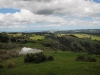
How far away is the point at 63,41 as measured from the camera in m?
181

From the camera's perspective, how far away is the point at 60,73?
21859 millimetres

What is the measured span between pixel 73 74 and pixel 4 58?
1103 inches

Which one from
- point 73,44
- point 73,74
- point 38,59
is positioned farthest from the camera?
point 73,44

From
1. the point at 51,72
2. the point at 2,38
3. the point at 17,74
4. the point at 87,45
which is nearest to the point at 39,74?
the point at 51,72

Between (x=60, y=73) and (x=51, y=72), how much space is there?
56.4 inches

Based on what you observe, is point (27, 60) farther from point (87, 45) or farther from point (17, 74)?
point (87, 45)

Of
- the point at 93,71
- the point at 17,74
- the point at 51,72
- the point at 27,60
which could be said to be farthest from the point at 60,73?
the point at 27,60

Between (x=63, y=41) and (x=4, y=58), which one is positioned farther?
(x=63, y=41)

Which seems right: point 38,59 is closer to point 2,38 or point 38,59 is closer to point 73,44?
point 2,38

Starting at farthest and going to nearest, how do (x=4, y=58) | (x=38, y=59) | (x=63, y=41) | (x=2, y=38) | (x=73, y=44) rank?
(x=63, y=41) < (x=73, y=44) < (x=2, y=38) < (x=4, y=58) < (x=38, y=59)

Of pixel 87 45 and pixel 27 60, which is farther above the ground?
pixel 27 60

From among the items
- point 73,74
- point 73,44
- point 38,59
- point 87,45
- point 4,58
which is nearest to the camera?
point 73,74

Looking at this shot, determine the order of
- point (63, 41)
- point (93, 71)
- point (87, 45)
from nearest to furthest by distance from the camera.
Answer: point (93, 71)
point (87, 45)
point (63, 41)

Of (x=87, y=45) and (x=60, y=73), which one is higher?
(x=60, y=73)
